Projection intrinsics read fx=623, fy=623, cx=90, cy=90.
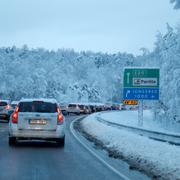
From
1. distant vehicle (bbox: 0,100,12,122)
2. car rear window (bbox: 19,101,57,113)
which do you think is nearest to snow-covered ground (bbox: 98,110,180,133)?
distant vehicle (bbox: 0,100,12,122)

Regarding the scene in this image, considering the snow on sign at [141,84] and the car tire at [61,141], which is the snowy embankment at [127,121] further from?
the car tire at [61,141]

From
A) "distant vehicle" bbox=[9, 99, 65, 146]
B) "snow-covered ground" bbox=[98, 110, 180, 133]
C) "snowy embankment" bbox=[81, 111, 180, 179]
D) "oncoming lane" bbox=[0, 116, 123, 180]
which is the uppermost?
"distant vehicle" bbox=[9, 99, 65, 146]

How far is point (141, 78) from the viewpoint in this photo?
36.1 meters

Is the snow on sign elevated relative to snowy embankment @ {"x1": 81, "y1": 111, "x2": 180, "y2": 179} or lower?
elevated

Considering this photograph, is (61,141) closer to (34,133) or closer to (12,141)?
(34,133)

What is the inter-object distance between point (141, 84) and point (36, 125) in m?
14.6

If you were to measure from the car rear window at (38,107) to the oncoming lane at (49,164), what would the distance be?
1.31 meters

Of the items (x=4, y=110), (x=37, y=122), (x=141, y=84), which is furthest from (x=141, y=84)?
(x=37, y=122)

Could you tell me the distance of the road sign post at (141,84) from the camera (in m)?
35.5

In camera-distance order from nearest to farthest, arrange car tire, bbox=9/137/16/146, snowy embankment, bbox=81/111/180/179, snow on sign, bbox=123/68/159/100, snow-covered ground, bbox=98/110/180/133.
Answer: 1. snowy embankment, bbox=81/111/180/179
2. car tire, bbox=9/137/16/146
3. snow on sign, bbox=123/68/159/100
4. snow-covered ground, bbox=98/110/180/133

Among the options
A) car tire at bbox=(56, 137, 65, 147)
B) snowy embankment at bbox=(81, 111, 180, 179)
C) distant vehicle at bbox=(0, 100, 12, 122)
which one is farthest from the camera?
distant vehicle at bbox=(0, 100, 12, 122)

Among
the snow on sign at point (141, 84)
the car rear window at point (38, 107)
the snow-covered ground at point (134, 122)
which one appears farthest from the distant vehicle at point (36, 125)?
the snow-covered ground at point (134, 122)

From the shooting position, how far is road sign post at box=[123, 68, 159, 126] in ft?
117

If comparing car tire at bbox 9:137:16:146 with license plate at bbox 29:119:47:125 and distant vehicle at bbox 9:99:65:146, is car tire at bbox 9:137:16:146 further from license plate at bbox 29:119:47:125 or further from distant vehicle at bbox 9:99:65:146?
license plate at bbox 29:119:47:125
